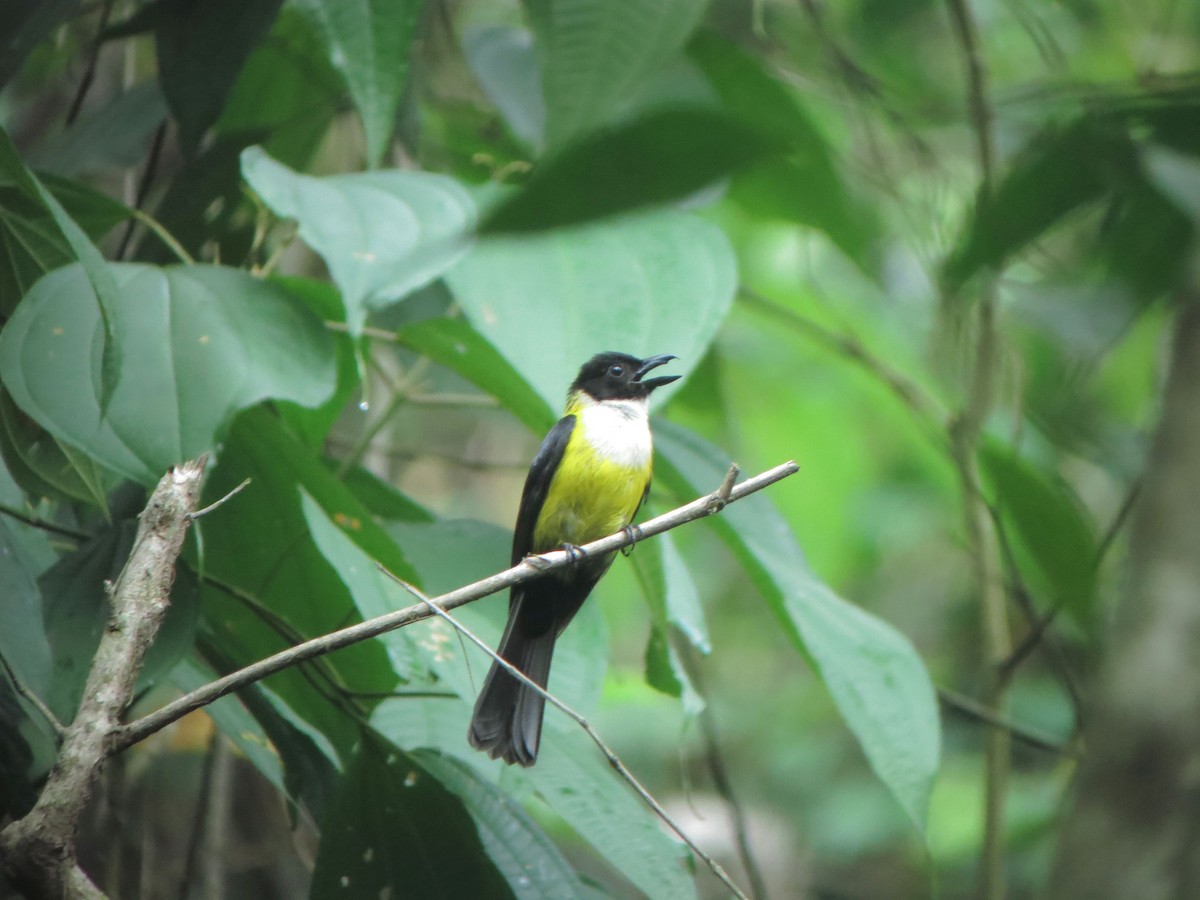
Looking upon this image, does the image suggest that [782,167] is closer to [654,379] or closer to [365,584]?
[654,379]

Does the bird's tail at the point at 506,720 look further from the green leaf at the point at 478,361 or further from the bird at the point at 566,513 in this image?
the green leaf at the point at 478,361

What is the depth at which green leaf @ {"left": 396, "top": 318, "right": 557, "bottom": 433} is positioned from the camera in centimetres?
248

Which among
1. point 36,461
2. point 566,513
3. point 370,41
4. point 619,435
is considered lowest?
point 566,513

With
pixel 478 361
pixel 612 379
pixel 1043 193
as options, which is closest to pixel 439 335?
pixel 478 361

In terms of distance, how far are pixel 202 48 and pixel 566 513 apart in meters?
1.56

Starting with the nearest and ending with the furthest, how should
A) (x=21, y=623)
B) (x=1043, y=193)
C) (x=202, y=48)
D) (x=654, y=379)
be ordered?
(x=1043, y=193) < (x=21, y=623) < (x=202, y=48) < (x=654, y=379)

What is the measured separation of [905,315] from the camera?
653 cm

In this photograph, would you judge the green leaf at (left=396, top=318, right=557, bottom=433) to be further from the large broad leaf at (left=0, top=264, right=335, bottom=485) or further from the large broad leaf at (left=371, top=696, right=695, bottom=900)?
the large broad leaf at (left=371, top=696, right=695, bottom=900)

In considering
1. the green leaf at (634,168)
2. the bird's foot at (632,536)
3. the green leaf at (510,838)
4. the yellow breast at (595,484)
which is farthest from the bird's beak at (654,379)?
the green leaf at (634,168)

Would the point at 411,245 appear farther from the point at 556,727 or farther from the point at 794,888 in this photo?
the point at 794,888

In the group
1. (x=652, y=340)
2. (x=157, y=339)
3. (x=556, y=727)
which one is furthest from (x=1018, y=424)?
(x=157, y=339)

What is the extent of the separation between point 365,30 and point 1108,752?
228cm

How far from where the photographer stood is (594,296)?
245 cm

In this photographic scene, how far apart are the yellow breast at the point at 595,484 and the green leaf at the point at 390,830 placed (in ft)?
3.94
